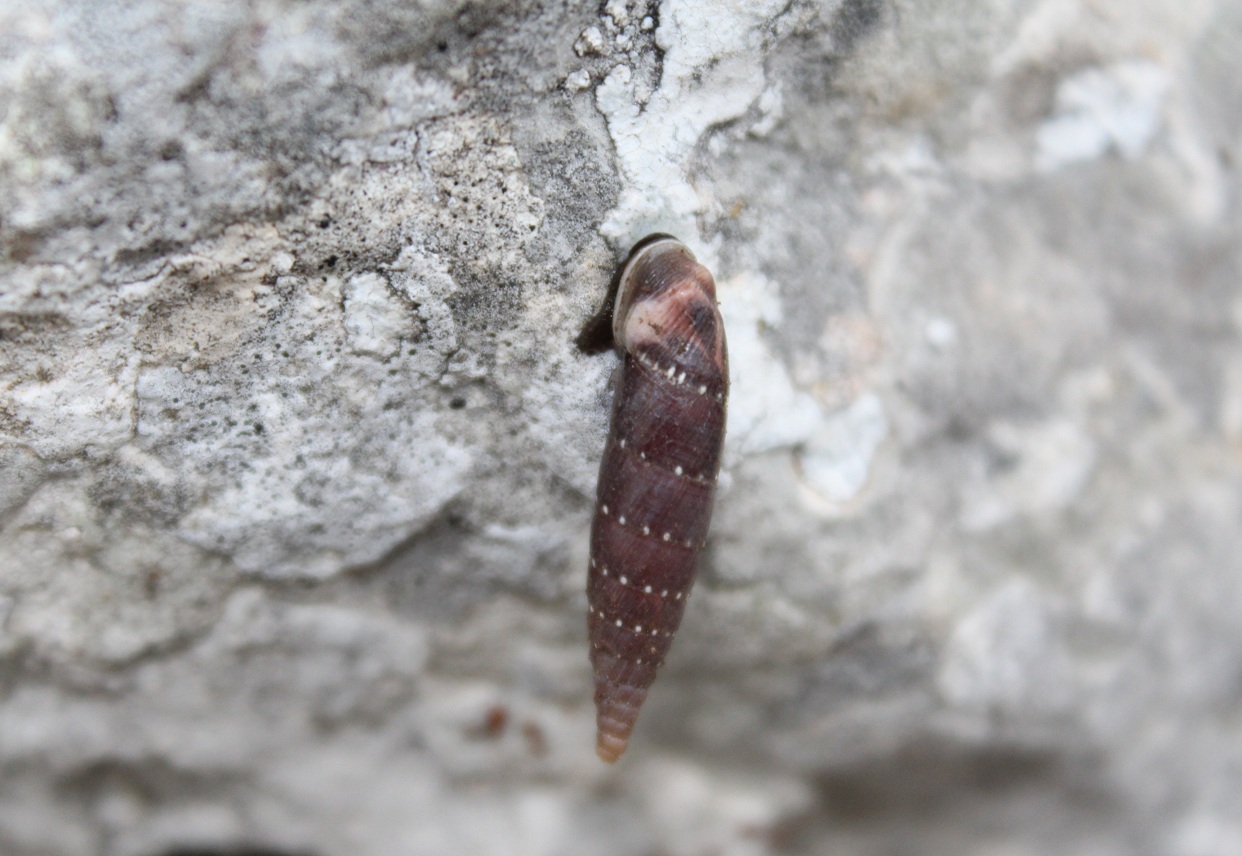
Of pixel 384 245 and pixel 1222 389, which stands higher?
pixel 1222 389

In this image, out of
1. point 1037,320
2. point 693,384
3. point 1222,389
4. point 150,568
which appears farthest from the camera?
point 1222,389

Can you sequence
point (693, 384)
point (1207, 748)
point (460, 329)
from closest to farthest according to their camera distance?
point (693, 384) → point (460, 329) → point (1207, 748)

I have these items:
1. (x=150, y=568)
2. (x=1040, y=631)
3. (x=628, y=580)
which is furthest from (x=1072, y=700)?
(x=150, y=568)

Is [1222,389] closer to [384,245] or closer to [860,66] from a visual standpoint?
[860,66]

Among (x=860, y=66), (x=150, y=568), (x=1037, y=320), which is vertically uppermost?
(x=860, y=66)
